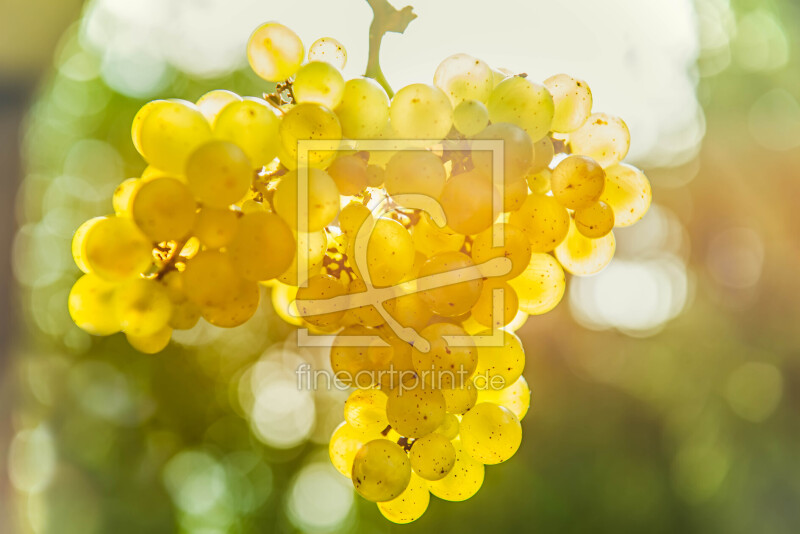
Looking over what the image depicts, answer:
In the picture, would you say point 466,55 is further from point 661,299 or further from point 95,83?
point 95,83

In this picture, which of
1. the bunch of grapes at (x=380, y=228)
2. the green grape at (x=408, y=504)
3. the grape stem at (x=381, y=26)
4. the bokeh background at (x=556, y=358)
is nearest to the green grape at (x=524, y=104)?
the bunch of grapes at (x=380, y=228)

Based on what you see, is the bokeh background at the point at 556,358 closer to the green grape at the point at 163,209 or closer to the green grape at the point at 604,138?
the green grape at the point at 604,138

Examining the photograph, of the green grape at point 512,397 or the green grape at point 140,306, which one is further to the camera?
the green grape at point 512,397

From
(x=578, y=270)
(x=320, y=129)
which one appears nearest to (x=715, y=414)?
(x=578, y=270)

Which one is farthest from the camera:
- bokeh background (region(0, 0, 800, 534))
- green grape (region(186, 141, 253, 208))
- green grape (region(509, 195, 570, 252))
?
bokeh background (region(0, 0, 800, 534))

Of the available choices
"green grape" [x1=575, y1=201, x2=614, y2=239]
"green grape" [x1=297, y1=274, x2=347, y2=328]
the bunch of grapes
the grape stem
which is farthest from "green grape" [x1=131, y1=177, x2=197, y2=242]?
"green grape" [x1=575, y1=201, x2=614, y2=239]

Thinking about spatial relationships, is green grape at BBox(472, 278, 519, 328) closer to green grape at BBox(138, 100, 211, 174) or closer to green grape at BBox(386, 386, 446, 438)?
green grape at BBox(386, 386, 446, 438)
